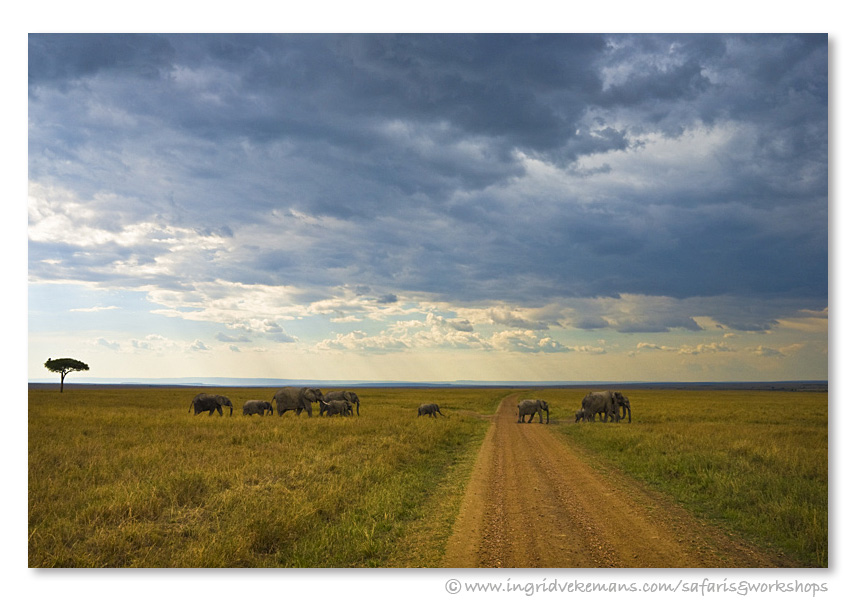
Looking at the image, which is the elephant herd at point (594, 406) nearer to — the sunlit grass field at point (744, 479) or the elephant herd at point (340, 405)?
the elephant herd at point (340, 405)

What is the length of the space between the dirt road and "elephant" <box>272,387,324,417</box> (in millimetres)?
25820

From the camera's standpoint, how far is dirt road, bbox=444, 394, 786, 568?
7.79m

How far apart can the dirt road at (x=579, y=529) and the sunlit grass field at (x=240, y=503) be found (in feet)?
2.15

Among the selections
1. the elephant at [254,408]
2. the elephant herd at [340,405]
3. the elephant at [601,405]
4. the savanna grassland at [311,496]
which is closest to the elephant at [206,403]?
the elephant herd at [340,405]

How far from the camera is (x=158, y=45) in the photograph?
12211 mm

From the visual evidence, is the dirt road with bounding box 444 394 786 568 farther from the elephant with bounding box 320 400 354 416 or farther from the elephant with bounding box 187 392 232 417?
the elephant with bounding box 187 392 232 417

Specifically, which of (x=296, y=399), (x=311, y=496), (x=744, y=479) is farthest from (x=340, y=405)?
(x=744, y=479)

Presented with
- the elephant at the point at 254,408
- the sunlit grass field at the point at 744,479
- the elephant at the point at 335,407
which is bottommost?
the elephant at the point at 254,408

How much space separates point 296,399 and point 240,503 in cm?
2805

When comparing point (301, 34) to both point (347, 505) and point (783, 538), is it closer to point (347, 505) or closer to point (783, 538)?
point (347, 505)

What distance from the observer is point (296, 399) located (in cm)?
3716

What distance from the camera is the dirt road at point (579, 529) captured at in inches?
307

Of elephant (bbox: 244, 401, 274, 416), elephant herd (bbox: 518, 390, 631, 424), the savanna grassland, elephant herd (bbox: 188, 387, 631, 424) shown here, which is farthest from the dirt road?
elephant (bbox: 244, 401, 274, 416)
